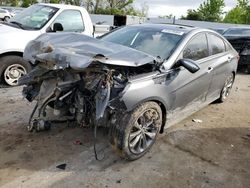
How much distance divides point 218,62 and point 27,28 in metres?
4.27

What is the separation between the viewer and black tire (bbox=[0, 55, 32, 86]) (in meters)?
6.73

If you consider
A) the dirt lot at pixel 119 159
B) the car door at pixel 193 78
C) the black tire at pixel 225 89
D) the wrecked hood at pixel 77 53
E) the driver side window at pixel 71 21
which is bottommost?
the dirt lot at pixel 119 159

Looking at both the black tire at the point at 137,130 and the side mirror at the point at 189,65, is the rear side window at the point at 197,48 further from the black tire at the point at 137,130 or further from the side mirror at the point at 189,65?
the black tire at the point at 137,130

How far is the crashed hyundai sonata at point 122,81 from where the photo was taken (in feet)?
12.3

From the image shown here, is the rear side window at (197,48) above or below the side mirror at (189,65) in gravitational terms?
above

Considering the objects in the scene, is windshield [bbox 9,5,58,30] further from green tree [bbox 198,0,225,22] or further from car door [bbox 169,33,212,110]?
green tree [bbox 198,0,225,22]

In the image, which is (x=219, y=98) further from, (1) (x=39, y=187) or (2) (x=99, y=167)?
(1) (x=39, y=187)

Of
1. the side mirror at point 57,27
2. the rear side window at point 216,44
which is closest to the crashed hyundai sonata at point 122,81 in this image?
the rear side window at point 216,44

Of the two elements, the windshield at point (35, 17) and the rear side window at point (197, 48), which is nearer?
the rear side window at point (197, 48)

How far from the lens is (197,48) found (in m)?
5.13

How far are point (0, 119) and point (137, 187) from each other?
2.80 m

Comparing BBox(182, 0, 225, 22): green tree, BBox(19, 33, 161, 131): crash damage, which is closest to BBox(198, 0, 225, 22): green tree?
BBox(182, 0, 225, 22): green tree

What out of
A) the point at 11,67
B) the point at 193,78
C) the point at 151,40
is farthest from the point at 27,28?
the point at 193,78

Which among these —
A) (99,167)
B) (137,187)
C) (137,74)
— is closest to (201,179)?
(137,187)
